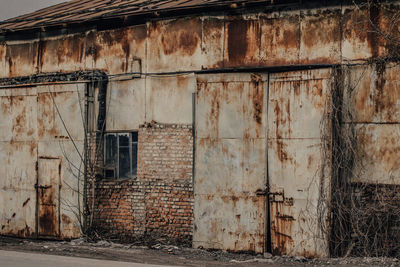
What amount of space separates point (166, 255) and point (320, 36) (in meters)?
4.94

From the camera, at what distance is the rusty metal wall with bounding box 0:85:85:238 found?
10953 millimetres

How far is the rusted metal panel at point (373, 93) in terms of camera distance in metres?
8.50

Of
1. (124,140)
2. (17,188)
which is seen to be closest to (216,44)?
(124,140)

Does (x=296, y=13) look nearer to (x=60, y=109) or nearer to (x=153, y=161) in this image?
(x=153, y=161)

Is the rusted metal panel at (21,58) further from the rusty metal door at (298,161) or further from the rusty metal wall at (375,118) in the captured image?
the rusty metal wall at (375,118)

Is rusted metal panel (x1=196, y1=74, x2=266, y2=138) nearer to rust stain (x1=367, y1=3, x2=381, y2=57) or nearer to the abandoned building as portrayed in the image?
the abandoned building

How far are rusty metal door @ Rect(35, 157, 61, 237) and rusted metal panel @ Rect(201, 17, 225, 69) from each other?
420 cm

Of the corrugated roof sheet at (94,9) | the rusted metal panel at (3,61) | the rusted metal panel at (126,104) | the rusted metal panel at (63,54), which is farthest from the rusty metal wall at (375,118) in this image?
the rusted metal panel at (3,61)

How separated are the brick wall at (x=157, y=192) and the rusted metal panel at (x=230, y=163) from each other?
32 centimetres

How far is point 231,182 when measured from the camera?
→ 9492 millimetres

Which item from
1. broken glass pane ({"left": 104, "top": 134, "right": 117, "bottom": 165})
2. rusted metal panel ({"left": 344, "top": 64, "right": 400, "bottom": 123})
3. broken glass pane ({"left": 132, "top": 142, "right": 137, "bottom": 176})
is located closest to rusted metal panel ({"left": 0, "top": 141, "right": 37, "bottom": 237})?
broken glass pane ({"left": 104, "top": 134, "right": 117, "bottom": 165})

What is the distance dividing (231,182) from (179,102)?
1.98 m

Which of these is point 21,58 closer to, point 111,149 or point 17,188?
point 17,188

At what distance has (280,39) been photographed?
30.2 ft
